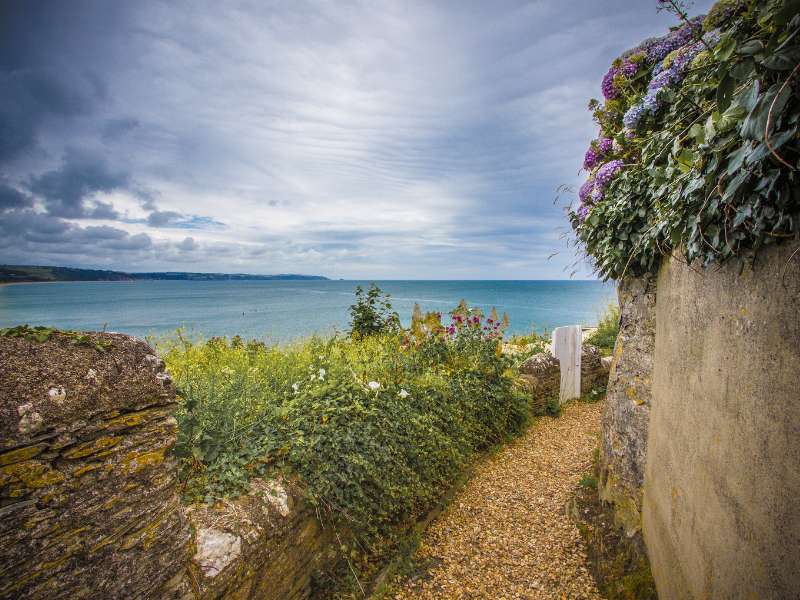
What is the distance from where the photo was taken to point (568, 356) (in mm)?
7039

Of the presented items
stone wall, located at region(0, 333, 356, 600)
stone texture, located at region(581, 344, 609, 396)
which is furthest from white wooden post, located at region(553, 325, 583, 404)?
stone wall, located at region(0, 333, 356, 600)

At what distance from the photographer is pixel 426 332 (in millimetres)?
5691

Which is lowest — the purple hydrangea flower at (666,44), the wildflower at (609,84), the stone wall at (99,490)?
the stone wall at (99,490)

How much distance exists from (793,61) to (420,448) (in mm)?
3608

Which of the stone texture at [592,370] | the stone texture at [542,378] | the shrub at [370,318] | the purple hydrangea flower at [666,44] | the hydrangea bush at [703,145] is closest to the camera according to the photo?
the hydrangea bush at [703,145]

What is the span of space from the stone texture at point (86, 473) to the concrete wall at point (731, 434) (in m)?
2.63

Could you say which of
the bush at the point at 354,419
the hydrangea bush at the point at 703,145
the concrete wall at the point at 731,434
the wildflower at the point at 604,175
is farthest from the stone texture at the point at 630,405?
the bush at the point at 354,419

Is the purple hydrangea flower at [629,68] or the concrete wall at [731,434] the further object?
the purple hydrangea flower at [629,68]

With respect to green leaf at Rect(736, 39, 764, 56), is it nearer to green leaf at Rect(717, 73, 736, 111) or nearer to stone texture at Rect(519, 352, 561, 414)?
green leaf at Rect(717, 73, 736, 111)

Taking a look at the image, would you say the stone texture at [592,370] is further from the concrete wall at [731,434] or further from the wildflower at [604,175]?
the concrete wall at [731,434]

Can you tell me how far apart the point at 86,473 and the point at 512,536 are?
3533mm

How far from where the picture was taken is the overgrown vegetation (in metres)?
9.06

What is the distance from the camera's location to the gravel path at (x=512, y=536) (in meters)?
3.18

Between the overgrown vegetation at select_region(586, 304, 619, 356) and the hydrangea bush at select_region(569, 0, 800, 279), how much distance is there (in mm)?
6033
